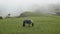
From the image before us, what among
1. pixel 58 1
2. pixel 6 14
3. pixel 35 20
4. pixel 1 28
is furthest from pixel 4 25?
pixel 58 1

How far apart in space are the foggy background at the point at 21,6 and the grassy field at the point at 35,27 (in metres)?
0.41

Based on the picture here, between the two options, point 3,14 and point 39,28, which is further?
point 3,14

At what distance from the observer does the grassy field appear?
2.76ft

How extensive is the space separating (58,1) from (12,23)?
0.69 m

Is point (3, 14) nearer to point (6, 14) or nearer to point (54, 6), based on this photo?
point (6, 14)

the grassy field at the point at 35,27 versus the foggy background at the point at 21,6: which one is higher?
the foggy background at the point at 21,6

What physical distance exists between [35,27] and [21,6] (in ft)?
1.80

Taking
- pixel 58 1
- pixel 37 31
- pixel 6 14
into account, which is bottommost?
pixel 37 31

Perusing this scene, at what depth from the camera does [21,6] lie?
1.40 metres

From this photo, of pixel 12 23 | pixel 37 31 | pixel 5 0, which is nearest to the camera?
pixel 37 31

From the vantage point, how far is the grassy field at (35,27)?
33.1 inches

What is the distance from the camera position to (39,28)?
0.88 m

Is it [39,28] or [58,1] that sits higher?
[58,1]

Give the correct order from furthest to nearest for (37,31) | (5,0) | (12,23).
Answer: (5,0)
(12,23)
(37,31)
